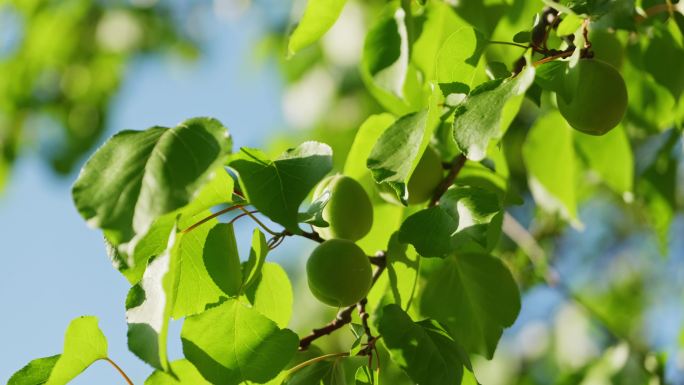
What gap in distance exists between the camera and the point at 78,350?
65 centimetres

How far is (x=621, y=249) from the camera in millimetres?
2904

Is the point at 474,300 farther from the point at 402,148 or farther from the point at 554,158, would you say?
the point at 554,158

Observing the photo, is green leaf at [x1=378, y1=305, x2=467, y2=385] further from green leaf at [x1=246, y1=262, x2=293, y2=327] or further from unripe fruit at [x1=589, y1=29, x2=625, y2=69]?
unripe fruit at [x1=589, y1=29, x2=625, y2=69]

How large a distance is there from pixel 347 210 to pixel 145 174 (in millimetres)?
265

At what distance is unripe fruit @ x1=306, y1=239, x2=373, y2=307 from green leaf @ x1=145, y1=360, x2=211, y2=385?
122mm

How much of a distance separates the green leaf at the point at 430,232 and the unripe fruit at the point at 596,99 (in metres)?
0.13

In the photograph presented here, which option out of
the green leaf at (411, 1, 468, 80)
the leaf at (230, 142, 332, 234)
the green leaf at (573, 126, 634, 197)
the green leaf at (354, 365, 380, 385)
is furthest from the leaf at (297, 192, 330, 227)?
the green leaf at (573, 126, 634, 197)

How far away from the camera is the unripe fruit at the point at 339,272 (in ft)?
2.21

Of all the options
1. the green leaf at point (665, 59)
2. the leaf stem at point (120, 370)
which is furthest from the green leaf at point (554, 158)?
the leaf stem at point (120, 370)

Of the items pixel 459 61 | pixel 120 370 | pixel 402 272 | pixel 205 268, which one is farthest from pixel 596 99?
pixel 120 370

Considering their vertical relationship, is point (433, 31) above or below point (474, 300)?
above

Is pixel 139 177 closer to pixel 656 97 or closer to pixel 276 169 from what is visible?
pixel 276 169

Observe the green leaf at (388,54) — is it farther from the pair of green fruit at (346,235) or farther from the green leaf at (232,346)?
the green leaf at (232,346)

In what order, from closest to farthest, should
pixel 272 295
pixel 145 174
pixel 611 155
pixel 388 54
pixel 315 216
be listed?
pixel 145 174 < pixel 315 216 < pixel 272 295 < pixel 388 54 < pixel 611 155
